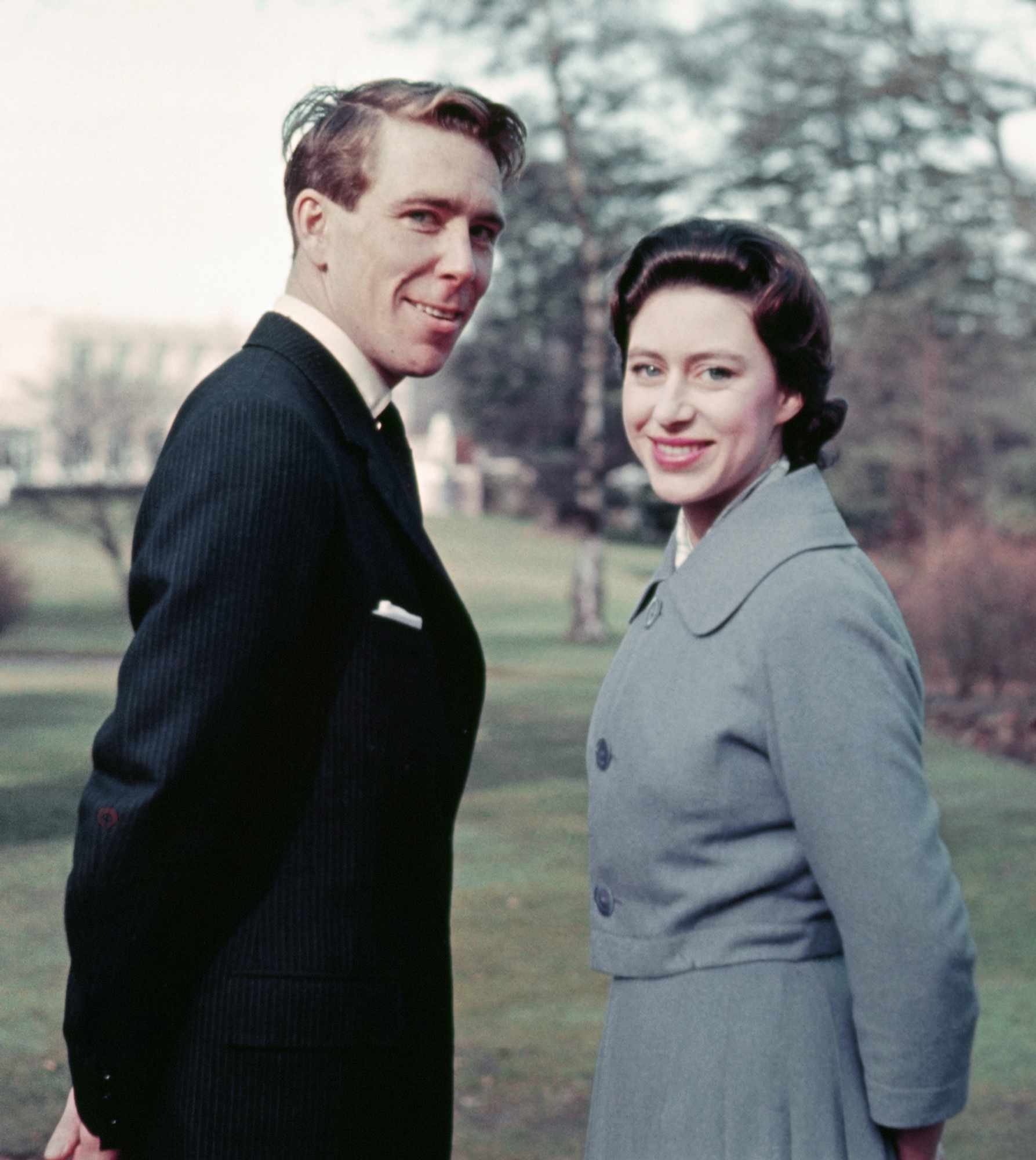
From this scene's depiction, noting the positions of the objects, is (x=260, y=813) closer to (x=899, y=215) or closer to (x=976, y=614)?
(x=976, y=614)

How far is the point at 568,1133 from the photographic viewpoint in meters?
4.55

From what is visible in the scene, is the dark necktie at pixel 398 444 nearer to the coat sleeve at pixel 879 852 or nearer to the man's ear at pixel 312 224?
the man's ear at pixel 312 224

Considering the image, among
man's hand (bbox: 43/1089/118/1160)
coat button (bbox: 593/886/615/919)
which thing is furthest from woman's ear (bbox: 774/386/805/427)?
man's hand (bbox: 43/1089/118/1160)

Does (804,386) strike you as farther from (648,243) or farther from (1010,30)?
(1010,30)

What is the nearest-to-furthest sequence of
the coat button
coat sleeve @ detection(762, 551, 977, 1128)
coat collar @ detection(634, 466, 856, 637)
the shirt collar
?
coat sleeve @ detection(762, 551, 977, 1128) → coat collar @ detection(634, 466, 856, 637) → the coat button → the shirt collar

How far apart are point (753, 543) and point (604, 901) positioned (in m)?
0.53

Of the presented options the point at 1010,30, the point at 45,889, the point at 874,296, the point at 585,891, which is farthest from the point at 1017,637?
the point at 874,296

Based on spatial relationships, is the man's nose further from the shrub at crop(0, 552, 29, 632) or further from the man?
the shrub at crop(0, 552, 29, 632)

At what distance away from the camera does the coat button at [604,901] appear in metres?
2.17

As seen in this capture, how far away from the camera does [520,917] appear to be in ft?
23.2

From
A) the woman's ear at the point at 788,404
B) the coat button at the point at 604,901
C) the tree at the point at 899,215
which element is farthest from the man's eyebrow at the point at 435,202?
the tree at the point at 899,215

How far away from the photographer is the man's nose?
90.0 inches

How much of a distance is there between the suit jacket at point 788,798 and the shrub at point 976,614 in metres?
14.0

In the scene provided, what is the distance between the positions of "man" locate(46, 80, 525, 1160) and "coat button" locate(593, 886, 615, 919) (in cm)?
23
